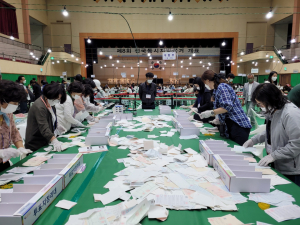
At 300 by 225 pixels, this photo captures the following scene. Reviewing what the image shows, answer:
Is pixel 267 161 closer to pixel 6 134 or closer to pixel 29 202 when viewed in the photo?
pixel 29 202

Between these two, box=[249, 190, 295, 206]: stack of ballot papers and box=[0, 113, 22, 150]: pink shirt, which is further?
box=[0, 113, 22, 150]: pink shirt

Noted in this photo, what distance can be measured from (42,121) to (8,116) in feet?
1.12

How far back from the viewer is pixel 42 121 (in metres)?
2.04

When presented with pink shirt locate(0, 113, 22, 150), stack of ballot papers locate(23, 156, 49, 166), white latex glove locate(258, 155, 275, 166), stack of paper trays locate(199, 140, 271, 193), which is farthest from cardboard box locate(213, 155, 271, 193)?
pink shirt locate(0, 113, 22, 150)

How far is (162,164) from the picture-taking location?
62.7 inches

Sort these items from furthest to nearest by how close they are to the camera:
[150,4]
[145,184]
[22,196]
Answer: [150,4], [145,184], [22,196]

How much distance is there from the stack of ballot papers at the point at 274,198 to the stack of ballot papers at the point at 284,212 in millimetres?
41

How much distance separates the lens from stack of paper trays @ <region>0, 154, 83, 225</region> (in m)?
0.89

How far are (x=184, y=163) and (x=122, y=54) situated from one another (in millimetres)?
16023

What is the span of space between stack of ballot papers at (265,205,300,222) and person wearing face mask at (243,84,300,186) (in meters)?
0.47

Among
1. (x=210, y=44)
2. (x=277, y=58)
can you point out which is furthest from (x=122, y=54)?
(x=277, y=58)

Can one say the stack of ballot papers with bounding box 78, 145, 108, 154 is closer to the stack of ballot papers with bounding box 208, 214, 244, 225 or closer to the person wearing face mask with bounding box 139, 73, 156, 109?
the stack of ballot papers with bounding box 208, 214, 244, 225

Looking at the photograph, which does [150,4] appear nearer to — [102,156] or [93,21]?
[93,21]

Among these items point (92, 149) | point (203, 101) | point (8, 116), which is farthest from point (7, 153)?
point (203, 101)
